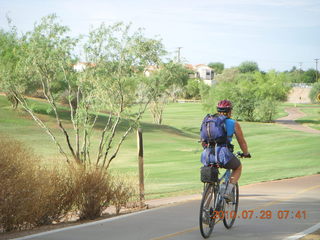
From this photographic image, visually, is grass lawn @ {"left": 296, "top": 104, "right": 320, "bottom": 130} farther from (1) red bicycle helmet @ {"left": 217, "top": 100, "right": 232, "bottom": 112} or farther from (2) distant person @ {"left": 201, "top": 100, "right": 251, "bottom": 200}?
(1) red bicycle helmet @ {"left": 217, "top": 100, "right": 232, "bottom": 112}

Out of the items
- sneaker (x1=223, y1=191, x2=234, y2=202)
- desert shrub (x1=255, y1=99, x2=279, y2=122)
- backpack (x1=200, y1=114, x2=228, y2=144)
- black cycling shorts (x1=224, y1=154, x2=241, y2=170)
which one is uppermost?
backpack (x1=200, y1=114, x2=228, y2=144)

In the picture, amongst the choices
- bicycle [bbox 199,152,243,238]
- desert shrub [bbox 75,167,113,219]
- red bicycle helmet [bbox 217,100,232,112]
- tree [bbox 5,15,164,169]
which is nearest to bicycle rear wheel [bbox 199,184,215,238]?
bicycle [bbox 199,152,243,238]

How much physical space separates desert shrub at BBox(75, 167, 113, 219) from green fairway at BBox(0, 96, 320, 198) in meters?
0.55

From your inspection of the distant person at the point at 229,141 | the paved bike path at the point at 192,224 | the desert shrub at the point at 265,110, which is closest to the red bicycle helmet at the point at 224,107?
the distant person at the point at 229,141

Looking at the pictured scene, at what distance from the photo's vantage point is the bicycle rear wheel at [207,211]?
7.92m

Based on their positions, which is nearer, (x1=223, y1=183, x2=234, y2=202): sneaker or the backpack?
the backpack

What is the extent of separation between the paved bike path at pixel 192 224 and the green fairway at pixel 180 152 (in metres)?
1.98

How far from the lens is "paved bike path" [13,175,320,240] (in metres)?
8.37

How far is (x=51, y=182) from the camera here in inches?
393

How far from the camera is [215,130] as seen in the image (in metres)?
8.20

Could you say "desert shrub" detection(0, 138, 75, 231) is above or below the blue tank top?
below

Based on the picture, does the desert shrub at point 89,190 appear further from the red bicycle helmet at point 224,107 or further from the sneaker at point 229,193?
the red bicycle helmet at point 224,107

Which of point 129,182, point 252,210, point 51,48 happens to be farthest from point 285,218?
point 51,48

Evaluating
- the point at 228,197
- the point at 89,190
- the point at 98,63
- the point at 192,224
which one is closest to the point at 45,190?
the point at 89,190
